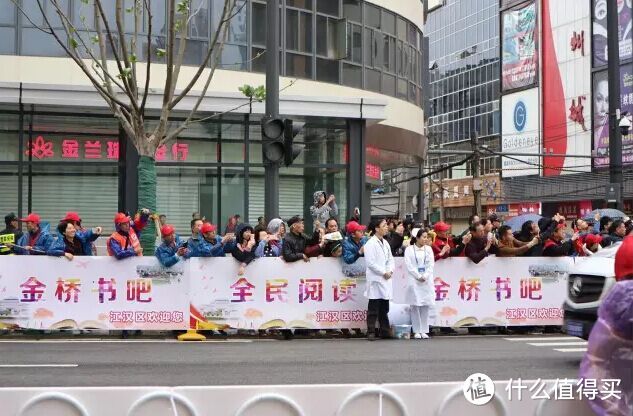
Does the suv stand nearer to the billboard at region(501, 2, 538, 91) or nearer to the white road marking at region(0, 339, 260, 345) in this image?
the white road marking at region(0, 339, 260, 345)

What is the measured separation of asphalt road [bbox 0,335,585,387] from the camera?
9914 mm

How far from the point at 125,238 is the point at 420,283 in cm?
450

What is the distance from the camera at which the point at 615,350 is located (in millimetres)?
4516

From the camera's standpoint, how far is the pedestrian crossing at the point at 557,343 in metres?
12.7

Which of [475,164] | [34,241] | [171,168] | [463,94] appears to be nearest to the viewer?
[34,241]

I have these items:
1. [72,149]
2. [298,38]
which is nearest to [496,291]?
[72,149]

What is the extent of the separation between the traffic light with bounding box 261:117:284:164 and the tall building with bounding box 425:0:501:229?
209 ft

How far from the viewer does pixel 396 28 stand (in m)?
28.4

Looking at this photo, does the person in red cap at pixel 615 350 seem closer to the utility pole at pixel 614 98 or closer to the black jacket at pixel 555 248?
the black jacket at pixel 555 248

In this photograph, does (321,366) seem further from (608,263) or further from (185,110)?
(185,110)

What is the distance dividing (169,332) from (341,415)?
983 centimetres

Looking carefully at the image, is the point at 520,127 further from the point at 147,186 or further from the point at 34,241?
the point at 34,241

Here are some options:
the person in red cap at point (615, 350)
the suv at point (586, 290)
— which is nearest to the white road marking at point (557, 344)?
the suv at point (586, 290)

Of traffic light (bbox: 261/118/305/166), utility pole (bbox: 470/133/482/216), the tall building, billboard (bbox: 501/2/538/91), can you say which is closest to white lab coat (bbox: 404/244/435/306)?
traffic light (bbox: 261/118/305/166)
